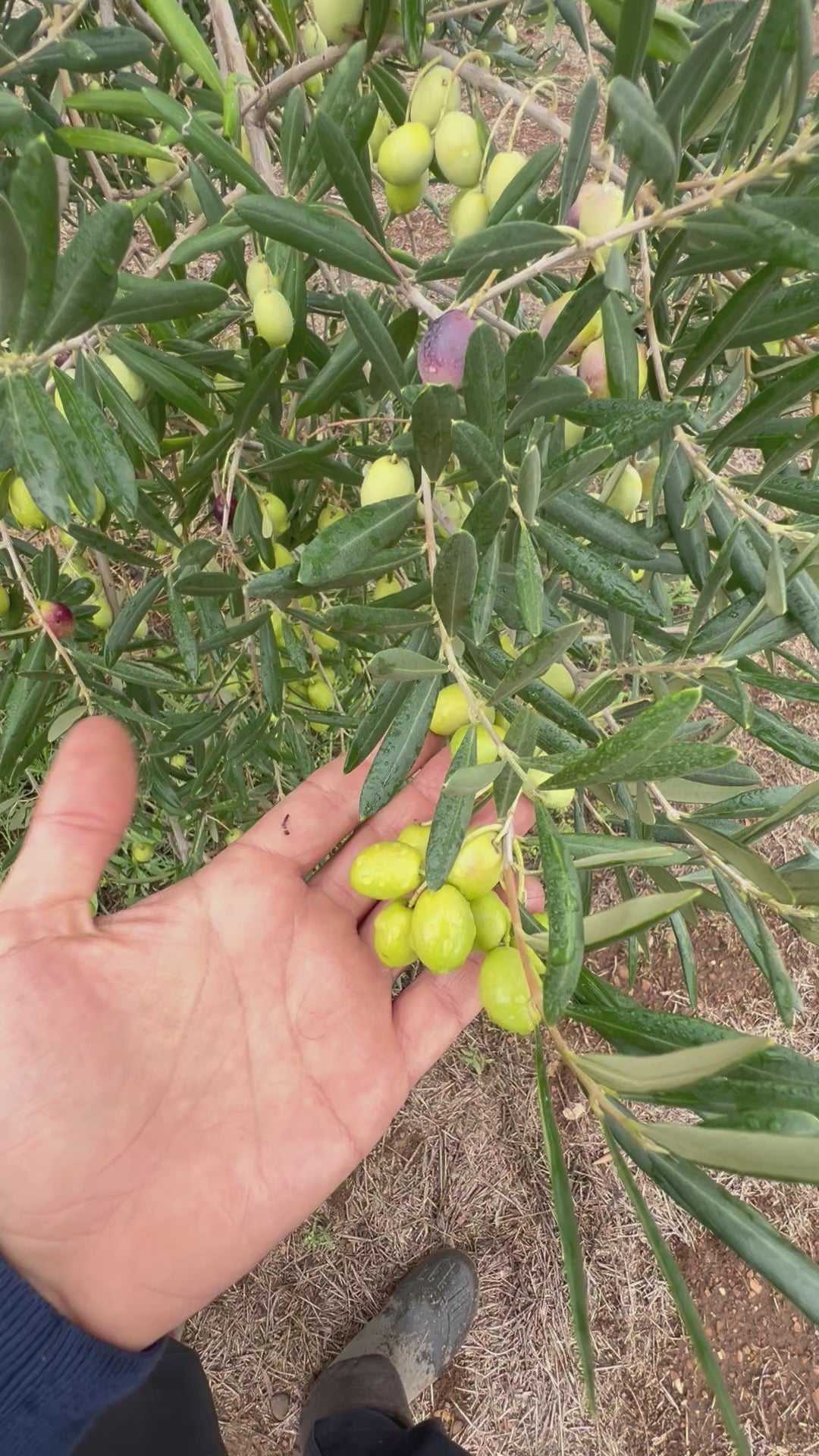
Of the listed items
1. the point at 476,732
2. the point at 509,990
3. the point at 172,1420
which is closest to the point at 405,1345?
the point at 172,1420

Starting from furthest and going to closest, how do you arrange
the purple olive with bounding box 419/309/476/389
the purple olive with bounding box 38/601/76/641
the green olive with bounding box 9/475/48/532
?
the purple olive with bounding box 38/601/76/641, the green olive with bounding box 9/475/48/532, the purple olive with bounding box 419/309/476/389

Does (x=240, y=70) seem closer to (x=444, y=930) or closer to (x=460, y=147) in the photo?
(x=460, y=147)

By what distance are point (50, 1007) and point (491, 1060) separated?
5.62 ft

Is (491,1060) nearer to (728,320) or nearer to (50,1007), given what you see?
(50,1007)

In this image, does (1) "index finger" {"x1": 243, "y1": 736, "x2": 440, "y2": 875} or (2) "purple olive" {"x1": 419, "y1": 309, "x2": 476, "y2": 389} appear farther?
(1) "index finger" {"x1": 243, "y1": 736, "x2": 440, "y2": 875}

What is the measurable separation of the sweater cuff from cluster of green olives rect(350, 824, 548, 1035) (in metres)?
0.67

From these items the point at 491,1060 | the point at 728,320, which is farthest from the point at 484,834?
the point at 491,1060

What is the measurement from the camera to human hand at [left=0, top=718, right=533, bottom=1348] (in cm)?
101

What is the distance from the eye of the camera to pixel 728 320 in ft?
2.32

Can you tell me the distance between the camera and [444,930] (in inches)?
27.9

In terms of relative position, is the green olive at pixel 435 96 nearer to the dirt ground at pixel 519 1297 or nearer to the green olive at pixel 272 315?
the green olive at pixel 272 315

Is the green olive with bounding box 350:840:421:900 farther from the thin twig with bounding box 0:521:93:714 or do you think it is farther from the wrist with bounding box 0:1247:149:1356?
the wrist with bounding box 0:1247:149:1356


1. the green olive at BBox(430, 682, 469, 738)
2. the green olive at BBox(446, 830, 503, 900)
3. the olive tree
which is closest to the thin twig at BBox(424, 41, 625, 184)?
the olive tree

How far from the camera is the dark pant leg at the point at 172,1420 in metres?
1.90
